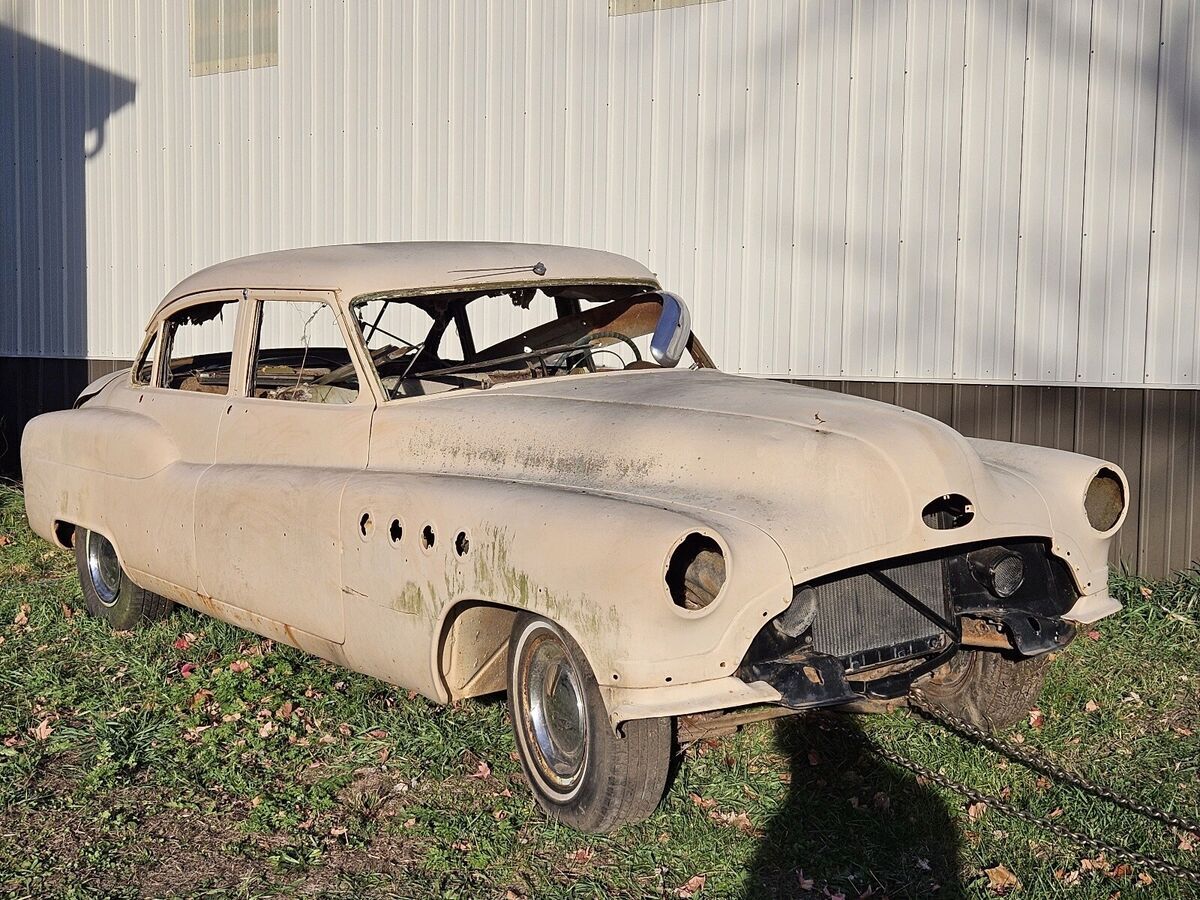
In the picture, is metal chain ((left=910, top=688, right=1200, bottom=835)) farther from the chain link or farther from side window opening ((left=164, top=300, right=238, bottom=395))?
side window opening ((left=164, top=300, right=238, bottom=395))

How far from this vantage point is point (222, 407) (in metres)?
5.97

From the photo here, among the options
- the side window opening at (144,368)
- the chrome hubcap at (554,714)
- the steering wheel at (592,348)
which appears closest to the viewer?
the chrome hubcap at (554,714)

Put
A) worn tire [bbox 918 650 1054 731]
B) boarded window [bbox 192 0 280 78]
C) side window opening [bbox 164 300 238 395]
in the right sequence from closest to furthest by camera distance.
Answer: worn tire [bbox 918 650 1054 731]
side window opening [bbox 164 300 238 395]
boarded window [bbox 192 0 280 78]

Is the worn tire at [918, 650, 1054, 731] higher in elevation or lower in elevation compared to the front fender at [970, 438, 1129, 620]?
lower

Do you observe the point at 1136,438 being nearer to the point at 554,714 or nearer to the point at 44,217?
the point at 554,714

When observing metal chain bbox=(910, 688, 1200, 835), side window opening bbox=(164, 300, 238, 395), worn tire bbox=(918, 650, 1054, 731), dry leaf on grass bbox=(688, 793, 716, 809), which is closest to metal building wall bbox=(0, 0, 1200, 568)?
worn tire bbox=(918, 650, 1054, 731)

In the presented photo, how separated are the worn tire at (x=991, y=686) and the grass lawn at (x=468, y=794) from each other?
144 mm

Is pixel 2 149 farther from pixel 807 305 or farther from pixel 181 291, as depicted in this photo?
pixel 807 305

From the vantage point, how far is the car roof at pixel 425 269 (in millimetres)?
5484

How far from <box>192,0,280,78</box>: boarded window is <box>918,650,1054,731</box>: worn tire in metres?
7.96

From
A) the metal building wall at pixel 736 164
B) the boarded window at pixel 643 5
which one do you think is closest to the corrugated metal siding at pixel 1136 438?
the metal building wall at pixel 736 164

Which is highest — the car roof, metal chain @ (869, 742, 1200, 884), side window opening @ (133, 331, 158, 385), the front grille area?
the car roof

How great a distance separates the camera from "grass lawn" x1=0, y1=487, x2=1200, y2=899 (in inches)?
168

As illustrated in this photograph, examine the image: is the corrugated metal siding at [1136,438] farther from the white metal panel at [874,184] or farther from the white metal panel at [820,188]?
the white metal panel at [820,188]
